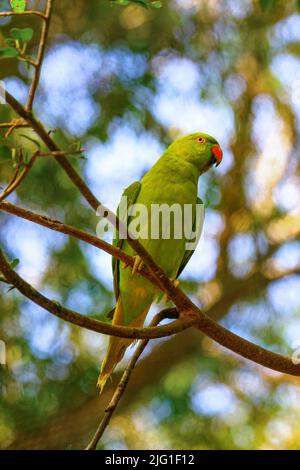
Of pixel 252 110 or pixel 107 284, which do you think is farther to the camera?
pixel 252 110

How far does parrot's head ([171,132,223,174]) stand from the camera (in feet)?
13.4

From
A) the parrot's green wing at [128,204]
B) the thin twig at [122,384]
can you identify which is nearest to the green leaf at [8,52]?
the thin twig at [122,384]

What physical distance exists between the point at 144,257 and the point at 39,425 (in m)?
3.48

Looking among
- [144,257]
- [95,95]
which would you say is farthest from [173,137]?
[144,257]

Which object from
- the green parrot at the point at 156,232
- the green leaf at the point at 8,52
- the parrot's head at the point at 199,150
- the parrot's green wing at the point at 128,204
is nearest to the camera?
the green leaf at the point at 8,52

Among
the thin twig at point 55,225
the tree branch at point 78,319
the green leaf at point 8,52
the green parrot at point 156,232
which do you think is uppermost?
the green parrot at point 156,232

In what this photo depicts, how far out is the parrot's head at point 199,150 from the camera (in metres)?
4.07

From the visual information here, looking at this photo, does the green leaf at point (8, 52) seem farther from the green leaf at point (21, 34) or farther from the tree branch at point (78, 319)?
the tree branch at point (78, 319)

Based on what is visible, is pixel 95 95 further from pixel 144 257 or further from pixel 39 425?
pixel 144 257

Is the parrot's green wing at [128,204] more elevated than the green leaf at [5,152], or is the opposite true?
the parrot's green wing at [128,204]

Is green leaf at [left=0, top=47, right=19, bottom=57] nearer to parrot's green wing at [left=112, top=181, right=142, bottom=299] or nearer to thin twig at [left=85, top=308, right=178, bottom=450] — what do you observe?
thin twig at [left=85, top=308, right=178, bottom=450]
